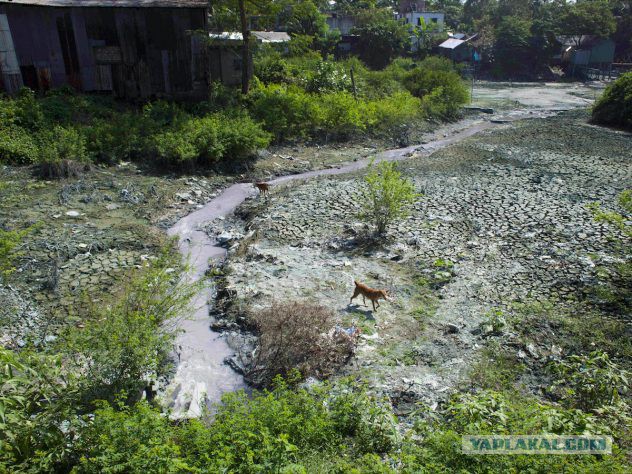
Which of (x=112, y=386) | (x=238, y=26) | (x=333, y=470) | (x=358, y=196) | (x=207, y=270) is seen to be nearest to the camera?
(x=333, y=470)

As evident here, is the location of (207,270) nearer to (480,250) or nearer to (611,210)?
(480,250)

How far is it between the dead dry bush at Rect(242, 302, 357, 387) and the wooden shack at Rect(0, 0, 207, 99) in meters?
12.2

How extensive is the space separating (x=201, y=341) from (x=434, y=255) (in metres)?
4.19

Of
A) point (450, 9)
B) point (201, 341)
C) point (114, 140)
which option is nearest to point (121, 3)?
point (114, 140)

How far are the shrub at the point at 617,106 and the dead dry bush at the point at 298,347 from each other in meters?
17.8

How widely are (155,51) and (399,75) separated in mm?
13084

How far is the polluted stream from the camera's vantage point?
197 inches

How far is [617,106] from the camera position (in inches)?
732

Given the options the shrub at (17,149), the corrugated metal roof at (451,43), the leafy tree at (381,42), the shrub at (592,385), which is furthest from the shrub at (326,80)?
the corrugated metal roof at (451,43)

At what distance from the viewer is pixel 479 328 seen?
6.14 m

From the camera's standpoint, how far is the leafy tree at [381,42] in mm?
34875

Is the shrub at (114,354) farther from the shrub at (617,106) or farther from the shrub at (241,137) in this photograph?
the shrub at (617,106)

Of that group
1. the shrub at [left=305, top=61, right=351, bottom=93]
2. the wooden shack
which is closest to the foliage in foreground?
the wooden shack

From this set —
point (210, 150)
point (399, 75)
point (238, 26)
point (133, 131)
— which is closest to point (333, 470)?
point (210, 150)
